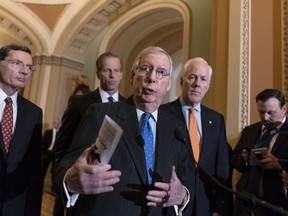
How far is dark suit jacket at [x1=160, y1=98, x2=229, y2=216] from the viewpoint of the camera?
2.02m

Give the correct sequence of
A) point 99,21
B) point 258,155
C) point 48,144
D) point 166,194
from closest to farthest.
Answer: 1. point 166,194
2. point 258,155
3. point 48,144
4. point 99,21

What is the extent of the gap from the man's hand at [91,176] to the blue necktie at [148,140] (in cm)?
28

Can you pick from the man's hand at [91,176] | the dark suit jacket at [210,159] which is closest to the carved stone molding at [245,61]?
the dark suit jacket at [210,159]

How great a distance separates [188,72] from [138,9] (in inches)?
225

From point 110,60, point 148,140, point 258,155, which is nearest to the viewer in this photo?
point 148,140

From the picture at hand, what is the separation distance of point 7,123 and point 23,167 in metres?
0.29

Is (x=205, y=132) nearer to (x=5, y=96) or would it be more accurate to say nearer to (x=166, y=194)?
(x=166, y=194)

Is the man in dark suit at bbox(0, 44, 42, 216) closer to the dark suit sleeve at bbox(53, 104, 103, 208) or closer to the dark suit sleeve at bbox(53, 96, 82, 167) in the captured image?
the dark suit sleeve at bbox(53, 96, 82, 167)

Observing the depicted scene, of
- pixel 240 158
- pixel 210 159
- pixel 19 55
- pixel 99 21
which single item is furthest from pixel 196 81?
pixel 99 21

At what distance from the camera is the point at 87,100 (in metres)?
2.38

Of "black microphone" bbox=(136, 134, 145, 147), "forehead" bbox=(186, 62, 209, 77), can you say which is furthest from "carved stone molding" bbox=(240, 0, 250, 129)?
"black microphone" bbox=(136, 134, 145, 147)

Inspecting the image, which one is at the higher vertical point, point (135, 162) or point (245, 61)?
point (245, 61)

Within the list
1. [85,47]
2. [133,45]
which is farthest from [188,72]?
[85,47]

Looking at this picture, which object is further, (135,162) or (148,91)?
(148,91)
